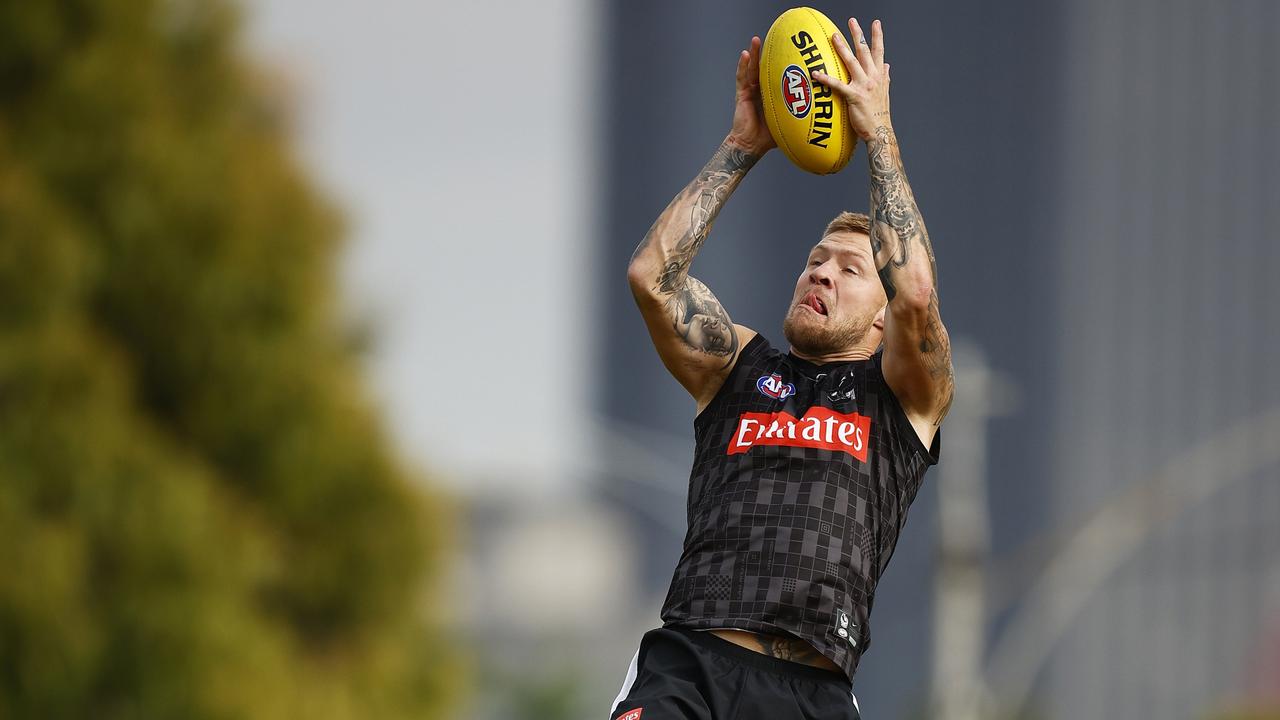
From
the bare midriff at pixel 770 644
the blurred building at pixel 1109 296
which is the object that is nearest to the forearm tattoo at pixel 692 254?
the bare midriff at pixel 770 644

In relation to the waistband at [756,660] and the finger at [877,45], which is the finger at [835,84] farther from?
the waistband at [756,660]

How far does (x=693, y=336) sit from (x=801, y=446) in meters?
0.61

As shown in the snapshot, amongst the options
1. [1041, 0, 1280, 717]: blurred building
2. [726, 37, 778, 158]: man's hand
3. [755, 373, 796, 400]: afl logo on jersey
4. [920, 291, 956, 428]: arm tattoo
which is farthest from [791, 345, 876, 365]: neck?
[1041, 0, 1280, 717]: blurred building

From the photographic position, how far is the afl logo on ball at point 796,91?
21.0 feet

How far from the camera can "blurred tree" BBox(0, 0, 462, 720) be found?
1062 cm

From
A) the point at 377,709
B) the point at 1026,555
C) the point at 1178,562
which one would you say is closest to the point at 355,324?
the point at 377,709

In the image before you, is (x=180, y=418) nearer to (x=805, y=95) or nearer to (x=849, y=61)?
(x=805, y=95)

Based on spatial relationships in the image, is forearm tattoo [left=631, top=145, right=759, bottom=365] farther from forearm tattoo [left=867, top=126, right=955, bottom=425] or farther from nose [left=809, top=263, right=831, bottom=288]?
forearm tattoo [left=867, top=126, right=955, bottom=425]

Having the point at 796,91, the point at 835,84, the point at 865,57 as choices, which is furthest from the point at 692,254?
the point at 865,57

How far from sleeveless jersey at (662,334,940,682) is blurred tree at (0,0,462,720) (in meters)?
5.34

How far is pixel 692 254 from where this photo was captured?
6.64 meters

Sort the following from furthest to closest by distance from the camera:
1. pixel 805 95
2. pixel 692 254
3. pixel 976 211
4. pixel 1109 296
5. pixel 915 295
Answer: pixel 976 211
pixel 1109 296
pixel 692 254
pixel 805 95
pixel 915 295

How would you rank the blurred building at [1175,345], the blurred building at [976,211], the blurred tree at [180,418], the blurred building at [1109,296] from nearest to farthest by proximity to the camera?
the blurred tree at [180,418]
the blurred building at [1175,345]
the blurred building at [1109,296]
the blurred building at [976,211]

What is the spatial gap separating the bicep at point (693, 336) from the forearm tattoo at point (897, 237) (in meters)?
0.65
